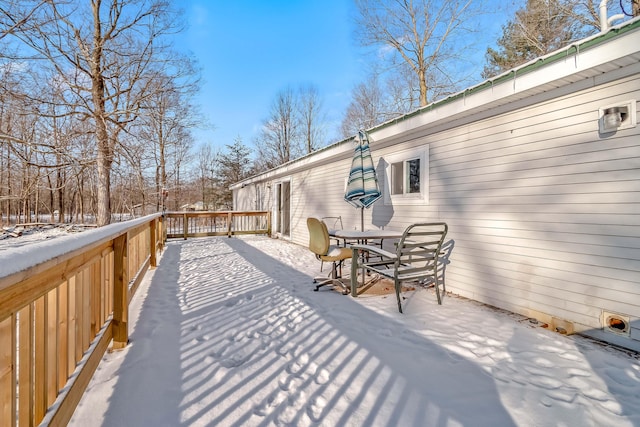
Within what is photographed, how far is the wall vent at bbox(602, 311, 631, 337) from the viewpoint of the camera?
2371mm

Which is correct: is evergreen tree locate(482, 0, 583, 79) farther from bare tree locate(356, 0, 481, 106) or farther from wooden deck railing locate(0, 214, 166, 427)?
wooden deck railing locate(0, 214, 166, 427)

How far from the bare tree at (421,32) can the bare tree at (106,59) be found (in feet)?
23.2

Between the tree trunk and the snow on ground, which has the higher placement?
the tree trunk

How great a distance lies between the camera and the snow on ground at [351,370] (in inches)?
63.1

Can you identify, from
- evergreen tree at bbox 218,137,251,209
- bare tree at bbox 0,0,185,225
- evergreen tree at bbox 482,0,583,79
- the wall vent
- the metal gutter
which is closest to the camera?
the metal gutter

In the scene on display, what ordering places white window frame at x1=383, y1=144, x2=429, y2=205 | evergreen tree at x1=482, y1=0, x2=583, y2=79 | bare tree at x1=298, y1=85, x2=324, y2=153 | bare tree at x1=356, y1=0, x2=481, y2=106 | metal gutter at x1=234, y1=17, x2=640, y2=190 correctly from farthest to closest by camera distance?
1. bare tree at x1=298, y1=85, x2=324, y2=153
2. bare tree at x1=356, y1=0, x2=481, y2=106
3. evergreen tree at x1=482, y1=0, x2=583, y2=79
4. white window frame at x1=383, y1=144, x2=429, y2=205
5. metal gutter at x1=234, y1=17, x2=640, y2=190

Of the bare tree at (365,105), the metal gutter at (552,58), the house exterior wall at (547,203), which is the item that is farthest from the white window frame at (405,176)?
the bare tree at (365,105)

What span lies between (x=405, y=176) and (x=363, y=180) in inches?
29.0

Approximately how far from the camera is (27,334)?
3.64ft

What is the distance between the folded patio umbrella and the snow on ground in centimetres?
177

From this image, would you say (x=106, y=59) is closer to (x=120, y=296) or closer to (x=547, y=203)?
(x=120, y=296)

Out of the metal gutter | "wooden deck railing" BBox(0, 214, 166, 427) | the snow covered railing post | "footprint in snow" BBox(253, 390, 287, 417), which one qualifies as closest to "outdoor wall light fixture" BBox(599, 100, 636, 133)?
the metal gutter

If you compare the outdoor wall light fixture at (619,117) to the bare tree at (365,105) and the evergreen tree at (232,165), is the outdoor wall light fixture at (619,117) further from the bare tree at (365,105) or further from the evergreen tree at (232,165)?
the evergreen tree at (232,165)

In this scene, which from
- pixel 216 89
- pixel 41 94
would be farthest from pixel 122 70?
pixel 216 89
